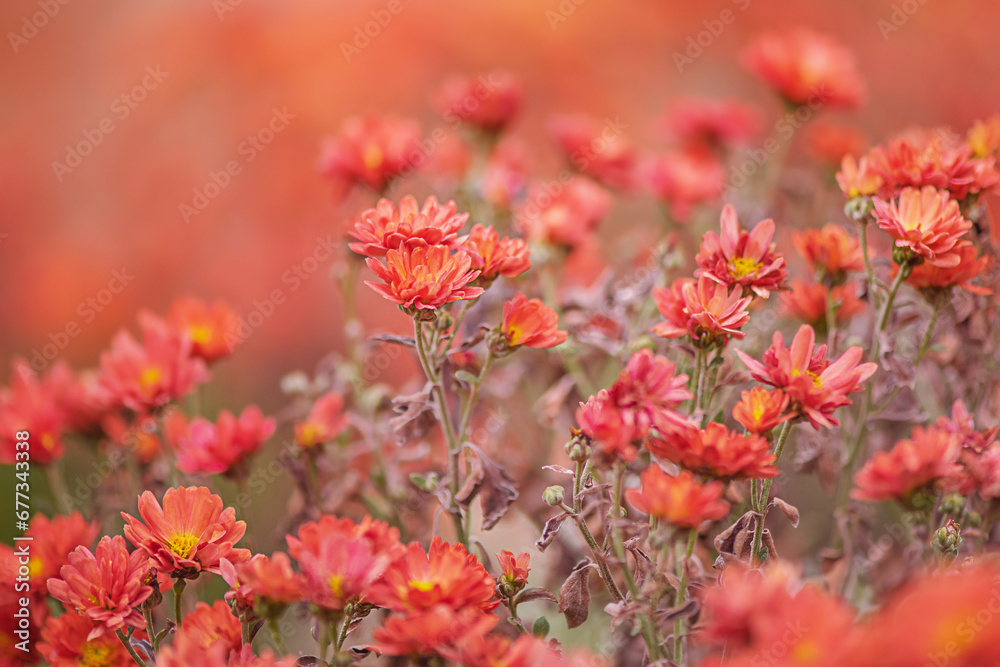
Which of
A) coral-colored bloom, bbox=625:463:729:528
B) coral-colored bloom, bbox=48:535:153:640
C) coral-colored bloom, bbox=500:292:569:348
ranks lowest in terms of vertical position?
coral-colored bloom, bbox=48:535:153:640

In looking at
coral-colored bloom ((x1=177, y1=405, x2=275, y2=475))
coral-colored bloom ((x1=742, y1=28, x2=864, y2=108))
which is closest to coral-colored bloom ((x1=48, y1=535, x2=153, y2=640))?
coral-colored bloom ((x1=177, y1=405, x2=275, y2=475))

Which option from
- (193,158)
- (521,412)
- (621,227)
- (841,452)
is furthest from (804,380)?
(193,158)

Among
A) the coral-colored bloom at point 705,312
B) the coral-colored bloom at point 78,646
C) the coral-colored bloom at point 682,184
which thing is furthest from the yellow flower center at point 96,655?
the coral-colored bloom at point 682,184

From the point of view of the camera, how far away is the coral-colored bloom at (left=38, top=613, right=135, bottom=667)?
1.72 ft

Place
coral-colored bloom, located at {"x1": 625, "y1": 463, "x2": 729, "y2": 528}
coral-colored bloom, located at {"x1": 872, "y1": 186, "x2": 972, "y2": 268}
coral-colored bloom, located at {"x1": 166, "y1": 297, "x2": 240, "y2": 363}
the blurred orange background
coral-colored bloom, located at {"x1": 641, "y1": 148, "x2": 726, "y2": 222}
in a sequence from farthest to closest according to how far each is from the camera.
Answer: the blurred orange background → coral-colored bloom, located at {"x1": 641, "y1": 148, "x2": 726, "y2": 222} → coral-colored bloom, located at {"x1": 166, "y1": 297, "x2": 240, "y2": 363} → coral-colored bloom, located at {"x1": 872, "y1": 186, "x2": 972, "y2": 268} → coral-colored bloom, located at {"x1": 625, "y1": 463, "x2": 729, "y2": 528}

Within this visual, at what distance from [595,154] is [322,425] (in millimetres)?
494

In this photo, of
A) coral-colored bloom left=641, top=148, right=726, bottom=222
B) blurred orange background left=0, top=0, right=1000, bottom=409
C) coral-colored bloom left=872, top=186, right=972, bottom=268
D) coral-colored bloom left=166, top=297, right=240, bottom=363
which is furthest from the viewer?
blurred orange background left=0, top=0, right=1000, bottom=409

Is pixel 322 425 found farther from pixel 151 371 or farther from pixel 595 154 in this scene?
pixel 595 154

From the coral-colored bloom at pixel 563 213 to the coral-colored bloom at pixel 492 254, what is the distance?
252 millimetres

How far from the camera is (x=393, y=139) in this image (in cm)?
82

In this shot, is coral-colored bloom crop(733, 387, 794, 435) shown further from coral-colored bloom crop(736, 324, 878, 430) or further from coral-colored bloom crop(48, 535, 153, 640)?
coral-colored bloom crop(48, 535, 153, 640)

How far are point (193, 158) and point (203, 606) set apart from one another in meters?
1.55

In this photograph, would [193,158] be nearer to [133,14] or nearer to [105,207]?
[105,207]

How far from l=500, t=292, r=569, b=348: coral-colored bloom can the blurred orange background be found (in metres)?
1.21
